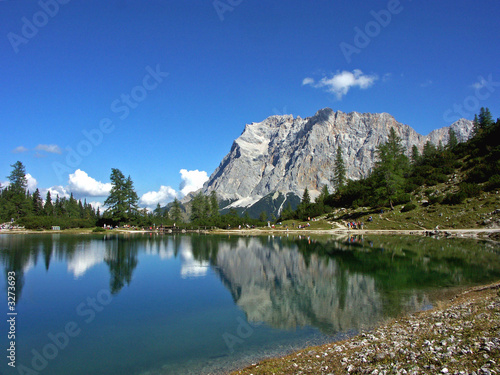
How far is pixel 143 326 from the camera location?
15445mm

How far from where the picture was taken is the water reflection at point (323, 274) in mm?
16891

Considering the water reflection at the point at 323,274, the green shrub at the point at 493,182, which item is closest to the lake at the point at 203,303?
the water reflection at the point at 323,274

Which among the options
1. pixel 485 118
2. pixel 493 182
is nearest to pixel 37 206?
pixel 493 182

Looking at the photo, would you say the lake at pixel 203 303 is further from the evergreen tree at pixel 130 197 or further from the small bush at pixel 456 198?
the evergreen tree at pixel 130 197

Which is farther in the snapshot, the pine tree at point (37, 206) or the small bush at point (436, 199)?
the pine tree at point (37, 206)

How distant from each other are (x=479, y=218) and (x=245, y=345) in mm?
Result: 58145

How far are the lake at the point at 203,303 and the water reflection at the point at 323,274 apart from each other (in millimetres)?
92

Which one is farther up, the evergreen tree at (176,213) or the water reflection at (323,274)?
the evergreen tree at (176,213)

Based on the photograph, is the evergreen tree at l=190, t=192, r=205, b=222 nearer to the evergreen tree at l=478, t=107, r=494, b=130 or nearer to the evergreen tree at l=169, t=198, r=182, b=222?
the evergreen tree at l=169, t=198, r=182, b=222

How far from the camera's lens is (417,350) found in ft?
30.5

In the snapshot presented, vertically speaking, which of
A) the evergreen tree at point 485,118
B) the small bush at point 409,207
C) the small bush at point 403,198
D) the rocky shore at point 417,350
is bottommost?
the rocky shore at point 417,350

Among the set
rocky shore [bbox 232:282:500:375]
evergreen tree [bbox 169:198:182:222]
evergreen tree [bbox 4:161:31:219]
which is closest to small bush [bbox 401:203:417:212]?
rocky shore [bbox 232:282:500:375]

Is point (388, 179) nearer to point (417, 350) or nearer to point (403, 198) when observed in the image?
point (403, 198)

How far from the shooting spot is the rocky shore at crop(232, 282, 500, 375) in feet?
26.1
